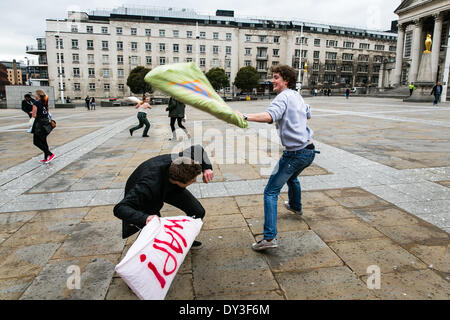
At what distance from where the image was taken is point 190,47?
2623 inches

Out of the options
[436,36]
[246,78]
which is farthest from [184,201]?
[246,78]

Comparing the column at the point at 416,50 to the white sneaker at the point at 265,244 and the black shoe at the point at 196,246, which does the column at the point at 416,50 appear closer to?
the white sneaker at the point at 265,244

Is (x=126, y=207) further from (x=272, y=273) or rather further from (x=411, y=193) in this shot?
(x=411, y=193)

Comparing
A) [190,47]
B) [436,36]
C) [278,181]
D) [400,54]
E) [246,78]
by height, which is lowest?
[278,181]

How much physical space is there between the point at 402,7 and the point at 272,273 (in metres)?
59.7

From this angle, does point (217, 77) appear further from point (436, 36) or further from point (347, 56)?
point (347, 56)

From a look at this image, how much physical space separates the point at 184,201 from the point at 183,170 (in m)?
0.63

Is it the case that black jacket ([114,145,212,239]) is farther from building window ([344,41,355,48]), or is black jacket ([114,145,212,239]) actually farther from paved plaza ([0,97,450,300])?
building window ([344,41,355,48])

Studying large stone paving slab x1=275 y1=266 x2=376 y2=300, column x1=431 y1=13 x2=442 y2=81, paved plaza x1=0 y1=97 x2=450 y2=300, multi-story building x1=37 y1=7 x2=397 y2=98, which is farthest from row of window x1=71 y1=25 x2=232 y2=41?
large stone paving slab x1=275 y1=266 x2=376 y2=300

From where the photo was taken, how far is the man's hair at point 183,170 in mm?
2660

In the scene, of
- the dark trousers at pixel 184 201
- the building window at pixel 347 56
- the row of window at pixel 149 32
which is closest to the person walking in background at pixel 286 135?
the dark trousers at pixel 184 201

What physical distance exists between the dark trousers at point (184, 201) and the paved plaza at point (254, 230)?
49 cm
